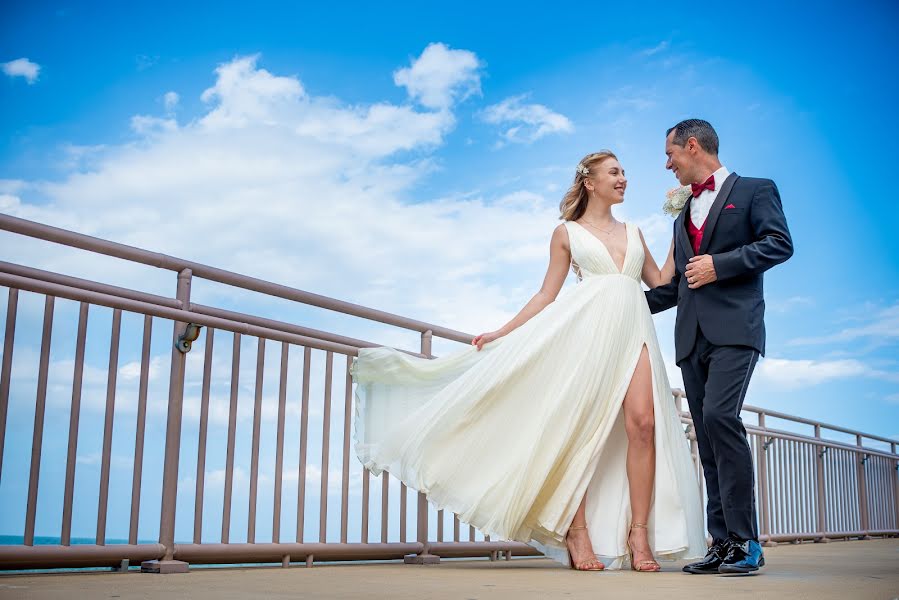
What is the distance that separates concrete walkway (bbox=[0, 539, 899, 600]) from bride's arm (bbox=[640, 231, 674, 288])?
51.7 inches

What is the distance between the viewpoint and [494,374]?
3.86 metres

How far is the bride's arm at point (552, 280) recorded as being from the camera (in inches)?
162

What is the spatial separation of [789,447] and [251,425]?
6227mm

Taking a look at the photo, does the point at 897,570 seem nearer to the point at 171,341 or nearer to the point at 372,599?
the point at 372,599

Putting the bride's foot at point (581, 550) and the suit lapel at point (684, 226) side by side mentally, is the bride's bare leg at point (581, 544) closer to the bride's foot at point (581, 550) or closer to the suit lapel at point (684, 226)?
the bride's foot at point (581, 550)

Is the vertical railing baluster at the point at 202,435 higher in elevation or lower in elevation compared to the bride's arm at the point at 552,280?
lower

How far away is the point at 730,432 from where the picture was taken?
10.8ft

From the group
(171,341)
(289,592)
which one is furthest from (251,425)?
(289,592)

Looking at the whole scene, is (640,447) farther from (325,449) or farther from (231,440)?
(231,440)

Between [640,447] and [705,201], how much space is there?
3.50 feet

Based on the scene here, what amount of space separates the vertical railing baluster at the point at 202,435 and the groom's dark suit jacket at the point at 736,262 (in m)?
1.90

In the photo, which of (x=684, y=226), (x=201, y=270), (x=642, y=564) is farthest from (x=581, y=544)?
(x=201, y=270)

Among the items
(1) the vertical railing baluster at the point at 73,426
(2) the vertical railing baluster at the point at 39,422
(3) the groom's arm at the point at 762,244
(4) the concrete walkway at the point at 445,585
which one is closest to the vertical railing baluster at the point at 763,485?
(4) the concrete walkway at the point at 445,585

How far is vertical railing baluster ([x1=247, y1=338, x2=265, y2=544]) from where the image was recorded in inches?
140
